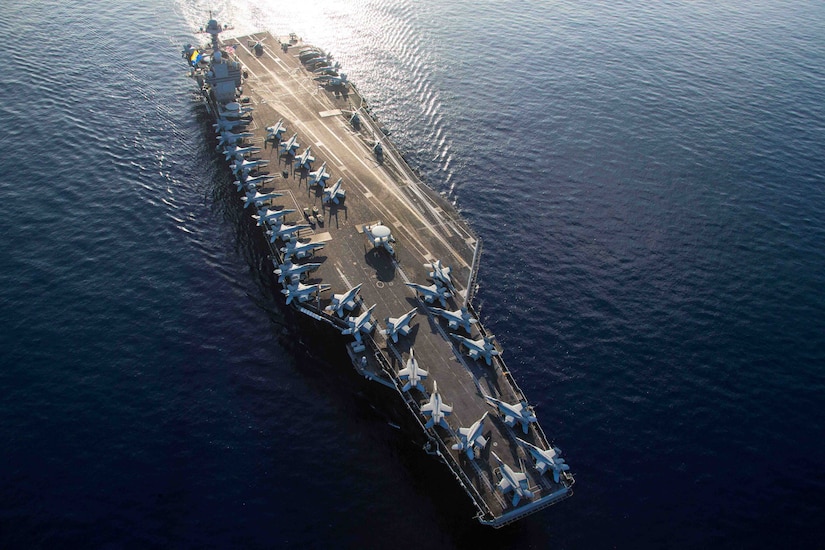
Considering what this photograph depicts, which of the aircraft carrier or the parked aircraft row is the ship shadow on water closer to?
the aircraft carrier

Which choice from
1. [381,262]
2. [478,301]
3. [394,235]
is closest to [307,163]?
[394,235]

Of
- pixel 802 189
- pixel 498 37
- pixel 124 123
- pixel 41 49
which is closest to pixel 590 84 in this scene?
pixel 498 37

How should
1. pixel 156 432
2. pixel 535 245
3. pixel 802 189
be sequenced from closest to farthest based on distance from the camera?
pixel 156 432, pixel 535 245, pixel 802 189

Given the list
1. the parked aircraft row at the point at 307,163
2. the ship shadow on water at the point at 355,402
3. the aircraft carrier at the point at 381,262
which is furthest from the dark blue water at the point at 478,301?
the parked aircraft row at the point at 307,163

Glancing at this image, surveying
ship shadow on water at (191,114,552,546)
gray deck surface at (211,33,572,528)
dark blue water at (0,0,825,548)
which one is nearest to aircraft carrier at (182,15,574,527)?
gray deck surface at (211,33,572,528)

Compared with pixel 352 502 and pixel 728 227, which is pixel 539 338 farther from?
pixel 728 227

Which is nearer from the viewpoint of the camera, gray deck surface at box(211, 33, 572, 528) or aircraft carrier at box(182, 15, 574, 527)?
aircraft carrier at box(182, 15, 574, 527)
